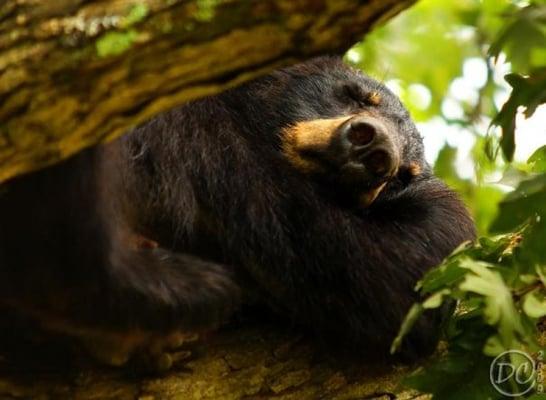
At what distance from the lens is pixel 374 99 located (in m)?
4.90

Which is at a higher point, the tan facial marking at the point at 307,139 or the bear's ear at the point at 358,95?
the bear's ear at the point at 358,95

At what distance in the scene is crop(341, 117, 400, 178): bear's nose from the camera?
424cm

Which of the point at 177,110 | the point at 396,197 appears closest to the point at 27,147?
the point at 177,110

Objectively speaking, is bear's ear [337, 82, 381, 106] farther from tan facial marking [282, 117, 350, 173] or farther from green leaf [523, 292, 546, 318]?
green leaf [523, 292, 546, 318]

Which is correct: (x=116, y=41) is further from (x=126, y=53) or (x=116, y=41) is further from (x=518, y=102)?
(x=518, y=102)

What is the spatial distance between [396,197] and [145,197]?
1253 mm

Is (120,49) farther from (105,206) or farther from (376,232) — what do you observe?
(376,232)

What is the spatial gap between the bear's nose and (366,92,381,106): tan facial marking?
0.61m

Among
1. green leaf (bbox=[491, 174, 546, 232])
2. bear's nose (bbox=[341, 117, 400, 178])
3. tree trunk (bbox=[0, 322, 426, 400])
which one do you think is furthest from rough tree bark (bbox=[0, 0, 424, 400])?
bear's nose (bbox=[341, 117, 400, 178])

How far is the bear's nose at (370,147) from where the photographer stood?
13.9ft

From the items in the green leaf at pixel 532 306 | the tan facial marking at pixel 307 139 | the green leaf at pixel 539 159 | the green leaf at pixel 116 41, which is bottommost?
the green leaf at pixel 532 306

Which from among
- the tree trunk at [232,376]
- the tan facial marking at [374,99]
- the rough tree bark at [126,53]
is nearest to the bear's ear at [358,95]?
the tan facial marking at [374,99]

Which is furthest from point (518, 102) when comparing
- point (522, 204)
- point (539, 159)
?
point (539, 159)

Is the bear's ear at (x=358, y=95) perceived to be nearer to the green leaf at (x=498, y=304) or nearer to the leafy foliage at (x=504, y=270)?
the leafy foliage at (x=504, y=270)
